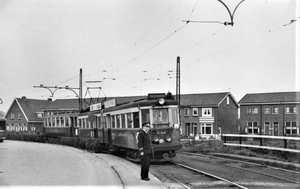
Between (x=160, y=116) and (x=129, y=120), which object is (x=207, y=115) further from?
(x=160, y=116)

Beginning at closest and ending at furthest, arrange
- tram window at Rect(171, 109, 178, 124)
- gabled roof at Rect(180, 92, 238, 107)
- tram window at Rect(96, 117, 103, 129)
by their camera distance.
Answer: tram window at Rect(171, 109, 178, 124) → tram window at Rect(96, 117, 103, 129) → gabled roof at Rect(180, 92, 238, 107)

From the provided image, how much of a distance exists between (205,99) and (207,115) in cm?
278

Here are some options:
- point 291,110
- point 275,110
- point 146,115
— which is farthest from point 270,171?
point 275,110

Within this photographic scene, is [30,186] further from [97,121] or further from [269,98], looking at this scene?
[269,98]

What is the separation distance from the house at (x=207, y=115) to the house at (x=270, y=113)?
8.10 feet

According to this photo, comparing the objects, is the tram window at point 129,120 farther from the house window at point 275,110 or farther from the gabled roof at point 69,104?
the gabled roof at point 69,104

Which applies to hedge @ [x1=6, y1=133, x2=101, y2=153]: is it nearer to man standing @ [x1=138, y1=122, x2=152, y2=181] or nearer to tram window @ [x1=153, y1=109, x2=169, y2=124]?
tram window @ [x1=153, y1=109, x2=169, y2=124]

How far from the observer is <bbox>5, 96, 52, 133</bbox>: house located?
7456 cm

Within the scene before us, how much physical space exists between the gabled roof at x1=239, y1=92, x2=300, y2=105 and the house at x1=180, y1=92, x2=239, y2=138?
121 inches

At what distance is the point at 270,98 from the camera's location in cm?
5769

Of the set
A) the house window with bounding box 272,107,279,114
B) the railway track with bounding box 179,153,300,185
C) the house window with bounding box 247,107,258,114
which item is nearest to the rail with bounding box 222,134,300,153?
the railway track with bounding box 179,153,300,185

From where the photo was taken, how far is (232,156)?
17719 mm

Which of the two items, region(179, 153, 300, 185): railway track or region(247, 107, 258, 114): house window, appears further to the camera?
region(247, 107, 258, 114): house window

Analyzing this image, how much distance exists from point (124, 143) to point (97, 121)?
6.43 m
